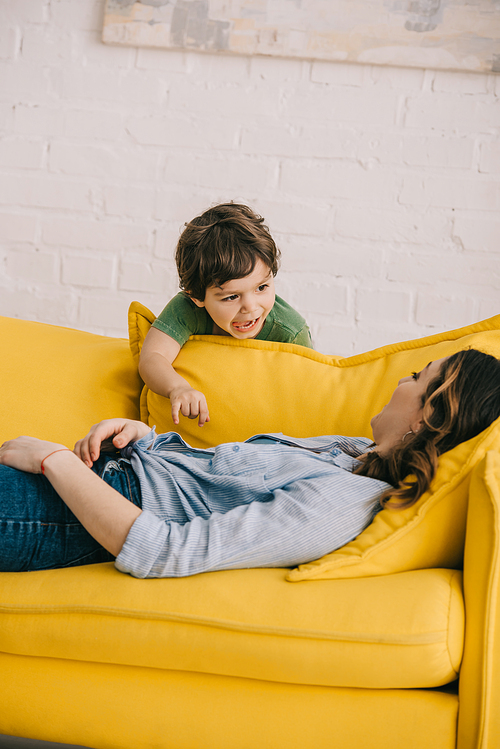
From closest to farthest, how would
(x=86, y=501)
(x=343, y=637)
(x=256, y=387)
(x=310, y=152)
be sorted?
(x=343, y=637)
(x=86, y=501)
(x=256, y=387)
(x=310, y=152)

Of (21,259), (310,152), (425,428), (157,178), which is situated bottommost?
(425,428)

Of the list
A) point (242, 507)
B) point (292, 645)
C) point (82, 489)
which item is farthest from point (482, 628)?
point (82, 489)

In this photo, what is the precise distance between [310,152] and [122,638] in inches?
60.0

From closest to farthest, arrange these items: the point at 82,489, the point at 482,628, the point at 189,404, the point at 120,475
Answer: the point at 482,628, the point at 82,489, the point at 120,475, the point at 189,404

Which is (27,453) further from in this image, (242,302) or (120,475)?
(242,302)

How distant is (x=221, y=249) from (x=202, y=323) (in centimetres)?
19

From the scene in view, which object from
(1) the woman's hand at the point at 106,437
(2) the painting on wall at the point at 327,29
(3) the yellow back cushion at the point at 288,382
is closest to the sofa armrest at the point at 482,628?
(3) the yellow back cushion at the point at 288,382

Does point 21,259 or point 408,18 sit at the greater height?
point 408,18

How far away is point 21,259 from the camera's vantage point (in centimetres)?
188

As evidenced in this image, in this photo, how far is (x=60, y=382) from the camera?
4.12 ft

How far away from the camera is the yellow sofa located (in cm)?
70

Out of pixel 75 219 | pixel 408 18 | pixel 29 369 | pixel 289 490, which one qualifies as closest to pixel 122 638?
pixel 289 490

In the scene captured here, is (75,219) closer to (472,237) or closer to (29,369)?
(29,369)

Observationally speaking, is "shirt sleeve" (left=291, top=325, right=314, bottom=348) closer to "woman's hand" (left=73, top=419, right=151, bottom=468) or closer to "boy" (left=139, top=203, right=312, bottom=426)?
"boy" (left=139, top=203, right=312, bottom=426)
